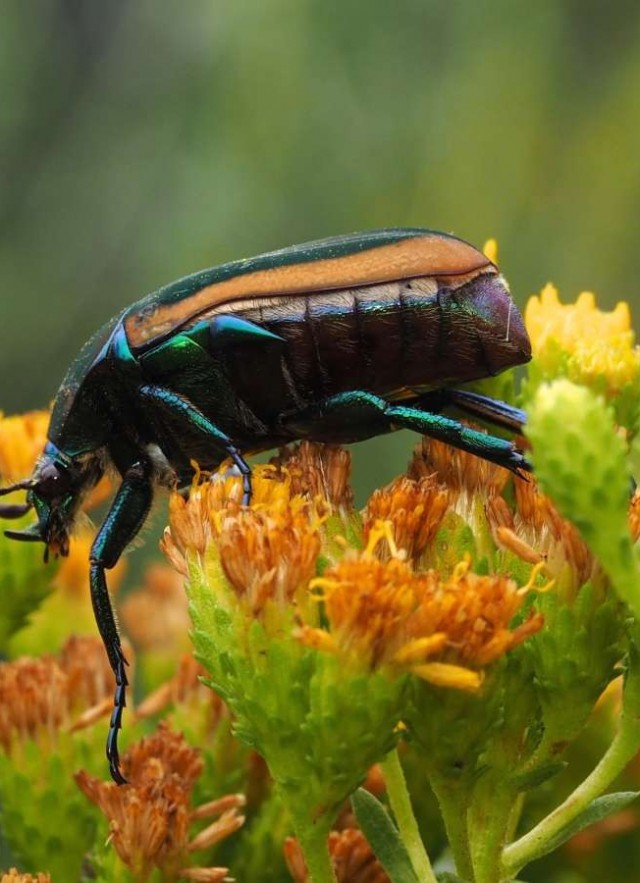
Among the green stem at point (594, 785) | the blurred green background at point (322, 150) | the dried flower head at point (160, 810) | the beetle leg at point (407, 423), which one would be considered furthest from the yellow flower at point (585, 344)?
the blurred green background at point (322, 150)

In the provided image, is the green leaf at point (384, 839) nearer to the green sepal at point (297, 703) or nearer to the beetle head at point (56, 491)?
the green sepal at point (297, 703)

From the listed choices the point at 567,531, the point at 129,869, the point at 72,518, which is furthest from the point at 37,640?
the point at 567,531

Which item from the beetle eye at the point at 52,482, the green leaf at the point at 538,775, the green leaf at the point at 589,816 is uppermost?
the beetle eye at the point at 52,482

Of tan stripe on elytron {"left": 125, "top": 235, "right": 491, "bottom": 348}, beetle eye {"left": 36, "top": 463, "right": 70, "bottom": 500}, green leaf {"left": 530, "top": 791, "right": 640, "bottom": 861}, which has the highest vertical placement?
tan stripe on elytron {"left": 125, "top": 235, "right": 491, "bottom": 348}

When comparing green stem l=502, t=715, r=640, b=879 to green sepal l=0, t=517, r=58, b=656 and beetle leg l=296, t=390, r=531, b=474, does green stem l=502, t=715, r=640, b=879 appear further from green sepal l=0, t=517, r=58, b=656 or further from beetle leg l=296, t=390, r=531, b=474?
green sepal l=0, t=517, r=58, b=656

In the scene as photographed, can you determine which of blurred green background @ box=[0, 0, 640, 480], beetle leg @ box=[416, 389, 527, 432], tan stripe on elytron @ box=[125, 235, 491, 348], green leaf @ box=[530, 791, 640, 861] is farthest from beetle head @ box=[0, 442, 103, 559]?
blurred green background @ box=[0, 0, 640, 480]

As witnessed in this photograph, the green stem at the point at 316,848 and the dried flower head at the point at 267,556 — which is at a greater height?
the dried flower head at the point at 267,556
